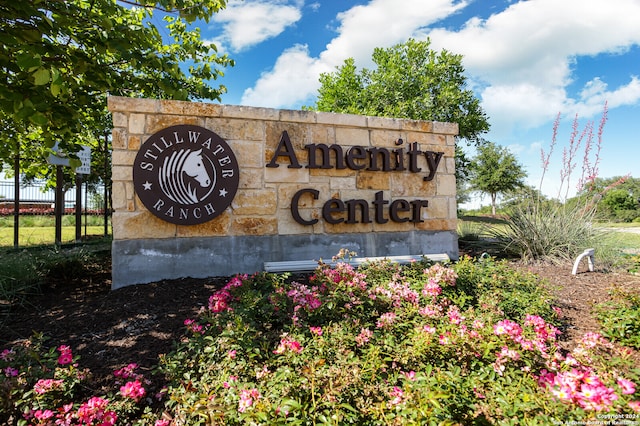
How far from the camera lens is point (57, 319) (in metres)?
3.08

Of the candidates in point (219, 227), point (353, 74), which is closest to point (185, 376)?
point (219, 227)

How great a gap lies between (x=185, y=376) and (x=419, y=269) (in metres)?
2.53

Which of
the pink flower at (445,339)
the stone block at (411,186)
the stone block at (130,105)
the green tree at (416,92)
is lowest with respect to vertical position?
the pink flower at (445,339)

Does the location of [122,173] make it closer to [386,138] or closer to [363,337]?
[363,337]

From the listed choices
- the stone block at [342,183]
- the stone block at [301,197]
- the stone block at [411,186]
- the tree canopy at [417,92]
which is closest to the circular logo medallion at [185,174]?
the stone block at [301,197]

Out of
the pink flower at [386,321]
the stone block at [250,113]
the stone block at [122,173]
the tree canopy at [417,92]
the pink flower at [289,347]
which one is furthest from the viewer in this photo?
the tree canopy at [417,92]

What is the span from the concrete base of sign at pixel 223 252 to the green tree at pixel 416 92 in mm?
10086

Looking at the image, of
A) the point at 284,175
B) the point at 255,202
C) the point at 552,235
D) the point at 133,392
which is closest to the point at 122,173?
the point at 255,202

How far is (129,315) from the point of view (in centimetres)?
303

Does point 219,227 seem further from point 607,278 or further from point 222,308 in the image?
point 607,278

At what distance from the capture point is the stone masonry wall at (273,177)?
3.92 metres

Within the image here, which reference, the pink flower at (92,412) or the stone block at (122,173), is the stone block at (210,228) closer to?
the stone block at (122,173)

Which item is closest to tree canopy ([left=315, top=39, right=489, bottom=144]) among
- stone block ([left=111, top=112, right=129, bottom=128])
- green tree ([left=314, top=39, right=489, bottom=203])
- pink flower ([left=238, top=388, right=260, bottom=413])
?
green tree ([left=314, top=39, right=489, bottom=203])

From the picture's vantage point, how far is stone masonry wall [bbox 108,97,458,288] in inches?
154
